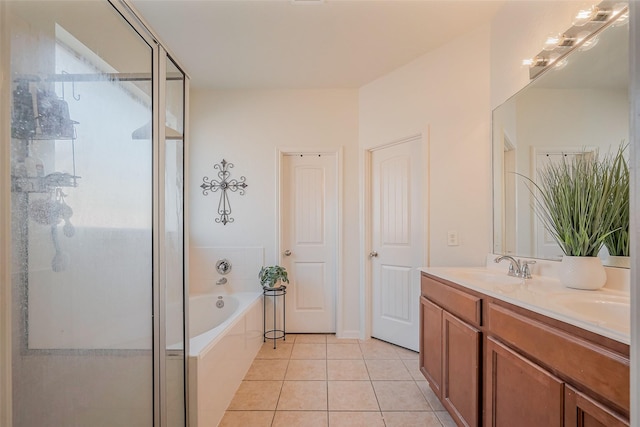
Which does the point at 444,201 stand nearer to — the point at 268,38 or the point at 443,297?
the point at 443,297

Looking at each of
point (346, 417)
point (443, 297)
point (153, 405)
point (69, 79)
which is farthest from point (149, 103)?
point (346, 417)

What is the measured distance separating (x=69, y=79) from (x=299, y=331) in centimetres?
275

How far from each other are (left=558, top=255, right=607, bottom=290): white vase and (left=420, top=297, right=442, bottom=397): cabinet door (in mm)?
648

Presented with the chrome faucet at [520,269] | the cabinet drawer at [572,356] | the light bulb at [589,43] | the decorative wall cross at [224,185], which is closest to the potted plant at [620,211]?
the chrome faucet at [520,269]

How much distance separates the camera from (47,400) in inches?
29.2

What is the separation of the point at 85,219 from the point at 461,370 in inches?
68.9

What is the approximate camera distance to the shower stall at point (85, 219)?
2.19ft

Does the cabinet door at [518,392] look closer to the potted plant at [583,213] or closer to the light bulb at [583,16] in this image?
the potted plant at [583,213]

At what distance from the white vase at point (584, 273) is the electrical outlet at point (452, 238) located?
891 mm

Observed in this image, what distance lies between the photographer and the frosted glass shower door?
2.25 ft

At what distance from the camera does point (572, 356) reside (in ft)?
2.82

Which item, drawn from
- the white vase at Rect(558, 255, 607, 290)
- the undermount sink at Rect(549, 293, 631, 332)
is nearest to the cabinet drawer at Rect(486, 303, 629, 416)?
the undermount sink at Rect(549, 293, 631, 332)

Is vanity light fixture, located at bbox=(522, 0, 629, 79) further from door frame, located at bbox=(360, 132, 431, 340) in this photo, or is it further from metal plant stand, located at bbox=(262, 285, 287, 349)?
metal plant stand, located at bbox=(262, 285, 287, 349)

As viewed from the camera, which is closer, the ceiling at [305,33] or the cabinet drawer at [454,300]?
the cabinet drawer at [454,300]
